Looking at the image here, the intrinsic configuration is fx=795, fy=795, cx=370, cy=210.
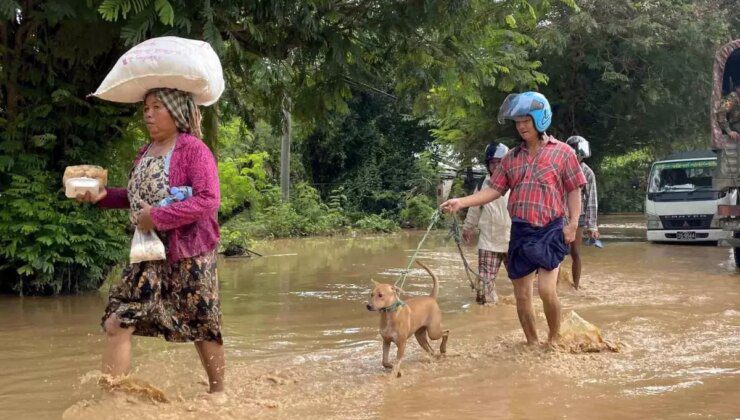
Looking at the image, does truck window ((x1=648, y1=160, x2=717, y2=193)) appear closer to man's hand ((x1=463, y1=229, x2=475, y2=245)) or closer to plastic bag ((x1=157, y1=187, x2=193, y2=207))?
man's hand ((x1=463, y1=229, x2=475, y2=245))

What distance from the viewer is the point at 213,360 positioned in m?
4.81

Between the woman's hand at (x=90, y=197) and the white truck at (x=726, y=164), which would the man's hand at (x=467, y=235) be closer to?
the woman's hand at (x=90, y=197)

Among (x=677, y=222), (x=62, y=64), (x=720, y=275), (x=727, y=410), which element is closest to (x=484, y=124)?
(x=677, y=222)

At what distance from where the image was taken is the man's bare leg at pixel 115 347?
4508mm

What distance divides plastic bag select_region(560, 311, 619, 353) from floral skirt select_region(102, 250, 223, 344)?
3.24 meters

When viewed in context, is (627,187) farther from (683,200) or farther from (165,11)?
(165,11)

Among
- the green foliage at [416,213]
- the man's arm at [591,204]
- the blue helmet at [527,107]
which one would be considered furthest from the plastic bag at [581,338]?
the green foliage at [416,213]

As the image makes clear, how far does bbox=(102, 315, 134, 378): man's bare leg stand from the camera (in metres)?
4.51

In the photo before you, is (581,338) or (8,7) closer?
(8,7)

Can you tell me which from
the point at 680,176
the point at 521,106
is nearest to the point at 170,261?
the point at 521,106

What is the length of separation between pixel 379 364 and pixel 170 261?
232 cm

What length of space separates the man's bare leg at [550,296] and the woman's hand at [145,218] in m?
3.23

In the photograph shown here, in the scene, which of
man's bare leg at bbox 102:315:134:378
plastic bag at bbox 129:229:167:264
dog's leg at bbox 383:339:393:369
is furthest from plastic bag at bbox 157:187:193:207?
dog's leg at bbox 383:339:393:369

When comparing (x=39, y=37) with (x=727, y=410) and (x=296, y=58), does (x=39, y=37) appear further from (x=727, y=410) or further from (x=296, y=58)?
(x=727, y=410)
